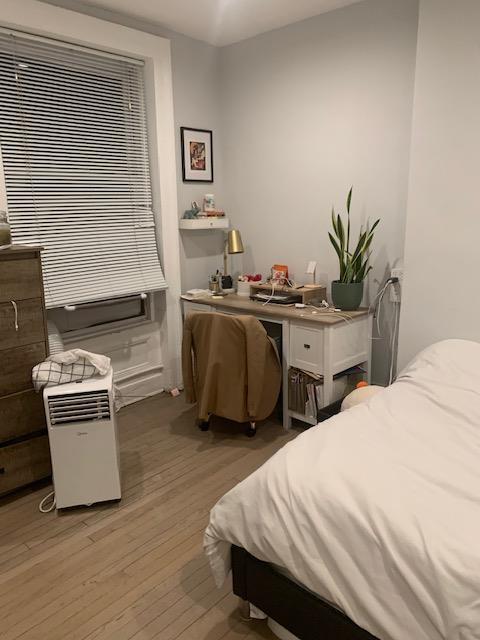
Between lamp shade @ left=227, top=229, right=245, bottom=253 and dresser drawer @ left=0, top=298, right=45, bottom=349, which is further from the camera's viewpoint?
lamp shade @ left=227, top=229, right=245, bottom=253

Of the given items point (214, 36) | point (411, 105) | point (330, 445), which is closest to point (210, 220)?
point (214, 36)

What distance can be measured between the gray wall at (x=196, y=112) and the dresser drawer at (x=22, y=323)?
1550 millimetres

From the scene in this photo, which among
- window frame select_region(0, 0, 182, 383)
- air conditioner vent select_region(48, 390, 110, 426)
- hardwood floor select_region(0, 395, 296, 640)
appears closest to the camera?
hardwood floor select_region(0, 395, 296, 640)

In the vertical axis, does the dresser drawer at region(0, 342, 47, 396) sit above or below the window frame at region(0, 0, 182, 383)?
below

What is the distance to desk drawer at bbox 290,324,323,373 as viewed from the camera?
9.43 ft

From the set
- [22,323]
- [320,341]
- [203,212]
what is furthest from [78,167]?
[320,341]

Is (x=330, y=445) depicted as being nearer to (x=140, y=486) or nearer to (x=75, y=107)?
(x=140, y=486)

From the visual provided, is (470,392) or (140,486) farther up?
(470,392)

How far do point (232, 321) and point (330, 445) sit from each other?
131cm

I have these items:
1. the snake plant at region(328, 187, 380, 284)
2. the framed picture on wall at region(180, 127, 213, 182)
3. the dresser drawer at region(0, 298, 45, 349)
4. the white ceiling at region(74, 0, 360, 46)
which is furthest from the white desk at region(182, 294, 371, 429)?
the white ceiling at region(74, 0, 360, 46)

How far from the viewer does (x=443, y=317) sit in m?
2.63

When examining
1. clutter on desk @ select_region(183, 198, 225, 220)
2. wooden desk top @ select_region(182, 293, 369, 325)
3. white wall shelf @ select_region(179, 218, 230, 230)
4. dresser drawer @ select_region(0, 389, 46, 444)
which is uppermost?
clutter on desk @ select_region(183, 198, 225, 220)

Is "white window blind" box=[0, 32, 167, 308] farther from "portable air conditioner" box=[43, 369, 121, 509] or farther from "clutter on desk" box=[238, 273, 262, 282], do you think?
"portable air conditioner" box=[43, 369, 121, 509]

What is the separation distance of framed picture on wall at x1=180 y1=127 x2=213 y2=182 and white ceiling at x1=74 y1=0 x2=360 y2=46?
26.7 inches
